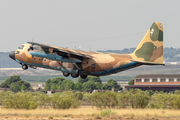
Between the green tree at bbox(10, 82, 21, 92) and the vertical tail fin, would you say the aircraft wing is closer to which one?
the vertical tail fin

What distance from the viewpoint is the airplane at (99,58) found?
50.6m

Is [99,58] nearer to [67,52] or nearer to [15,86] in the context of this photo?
[67,52]

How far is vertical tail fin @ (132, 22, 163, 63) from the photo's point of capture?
51.8 m

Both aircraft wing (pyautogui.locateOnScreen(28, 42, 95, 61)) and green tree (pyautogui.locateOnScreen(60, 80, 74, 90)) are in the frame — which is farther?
green tree (pyautogui.locateOnScreen(60, 80, 74, 90))

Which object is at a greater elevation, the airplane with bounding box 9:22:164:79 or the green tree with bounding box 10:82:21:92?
the airplane with bounding box 9:22:164:79

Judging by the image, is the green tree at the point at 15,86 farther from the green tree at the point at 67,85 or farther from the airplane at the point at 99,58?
the airplane at the point at 99,58

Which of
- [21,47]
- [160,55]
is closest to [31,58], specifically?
[21,47]

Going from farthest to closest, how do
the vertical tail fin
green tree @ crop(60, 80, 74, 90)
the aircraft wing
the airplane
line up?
1. green tree @ crop(60, 80, 74, 90)
2. the vertical tail fin
3. the airplane
4. the aircraft wing

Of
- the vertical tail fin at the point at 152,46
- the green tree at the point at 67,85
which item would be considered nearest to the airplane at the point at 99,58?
the vertical tail fin at the point at 152,46

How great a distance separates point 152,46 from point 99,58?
857 cm

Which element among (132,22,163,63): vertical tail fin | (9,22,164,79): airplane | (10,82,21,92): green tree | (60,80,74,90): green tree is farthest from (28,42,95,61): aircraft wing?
(10,82,21,92): green tree

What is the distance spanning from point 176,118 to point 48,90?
14537 centimetres

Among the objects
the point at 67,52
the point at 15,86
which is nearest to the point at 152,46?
the point at 67,52

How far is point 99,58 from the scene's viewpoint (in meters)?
51.8
